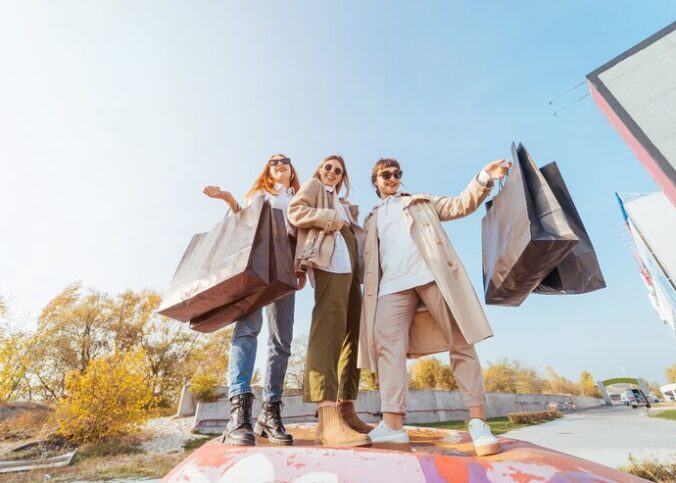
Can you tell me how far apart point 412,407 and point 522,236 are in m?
19.2

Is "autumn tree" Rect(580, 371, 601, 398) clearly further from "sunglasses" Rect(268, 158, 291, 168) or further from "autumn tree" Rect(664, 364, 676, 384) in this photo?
"sunglasses" Rect(268, 158, 291, 168)

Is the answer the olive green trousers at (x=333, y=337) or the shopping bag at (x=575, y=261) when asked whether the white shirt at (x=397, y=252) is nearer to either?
the olive green trousers at (x=333, y=337)

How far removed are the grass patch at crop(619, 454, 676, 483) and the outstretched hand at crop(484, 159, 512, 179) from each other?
5550 mm

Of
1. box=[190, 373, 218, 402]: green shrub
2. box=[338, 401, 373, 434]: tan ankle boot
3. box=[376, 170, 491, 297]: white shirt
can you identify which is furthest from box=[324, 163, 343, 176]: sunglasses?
box=[190, 373, 218, 402]: green shrub

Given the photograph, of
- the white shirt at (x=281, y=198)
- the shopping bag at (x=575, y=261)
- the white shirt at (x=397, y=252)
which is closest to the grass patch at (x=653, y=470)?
the shopping bag at (x=575, y=261)

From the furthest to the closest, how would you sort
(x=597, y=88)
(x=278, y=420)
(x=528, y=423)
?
(x=528, y=423), (x=597, y=88), (x=278, y=420)

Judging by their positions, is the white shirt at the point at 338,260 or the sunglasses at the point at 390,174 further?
the sunglasses at the point at 390,174

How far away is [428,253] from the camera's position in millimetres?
2201

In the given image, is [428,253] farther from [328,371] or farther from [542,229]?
[328,371]

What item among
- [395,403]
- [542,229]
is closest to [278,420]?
[395,403]

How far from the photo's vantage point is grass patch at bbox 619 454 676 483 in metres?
5.12

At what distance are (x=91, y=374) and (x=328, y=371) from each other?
39.7ft

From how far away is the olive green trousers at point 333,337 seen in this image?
6.32 feet

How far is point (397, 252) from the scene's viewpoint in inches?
91.1
